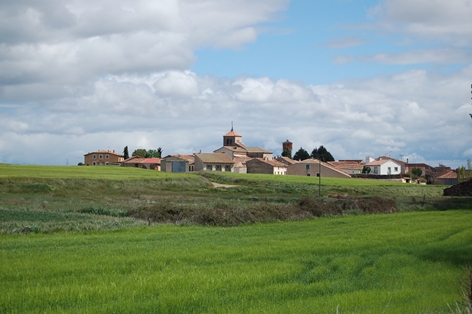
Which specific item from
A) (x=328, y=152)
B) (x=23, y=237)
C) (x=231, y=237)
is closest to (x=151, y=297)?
(x=231, y=237)

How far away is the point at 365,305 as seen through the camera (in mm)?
12391

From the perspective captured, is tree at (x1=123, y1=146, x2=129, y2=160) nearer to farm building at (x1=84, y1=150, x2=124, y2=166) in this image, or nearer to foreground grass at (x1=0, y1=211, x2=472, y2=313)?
farm building at (x1=84, y1=150, x2=124, y2=166)

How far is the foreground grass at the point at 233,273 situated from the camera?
12070mm

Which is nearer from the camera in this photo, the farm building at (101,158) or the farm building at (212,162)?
the farm building at (212,162)

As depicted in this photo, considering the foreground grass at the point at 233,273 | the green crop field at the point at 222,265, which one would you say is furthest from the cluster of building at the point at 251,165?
the foreground grass at the point at 233,273

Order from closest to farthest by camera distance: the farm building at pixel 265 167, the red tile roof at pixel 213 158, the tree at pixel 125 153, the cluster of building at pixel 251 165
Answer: the cluster of building at pixel 251 165 < the red tile roof at pixel 213 158 < the farm building at pixel 265 167 < the tree at pixel 125 153

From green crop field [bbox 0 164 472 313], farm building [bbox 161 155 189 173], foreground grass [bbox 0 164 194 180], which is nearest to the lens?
green crop field [bbox 0 164 472 313]

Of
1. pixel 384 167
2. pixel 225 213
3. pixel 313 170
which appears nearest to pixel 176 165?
pixel 313 170

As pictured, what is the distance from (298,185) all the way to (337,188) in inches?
267

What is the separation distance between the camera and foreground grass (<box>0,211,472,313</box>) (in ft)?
39.6

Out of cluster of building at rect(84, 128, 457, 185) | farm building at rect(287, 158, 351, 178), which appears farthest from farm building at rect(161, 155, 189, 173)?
farm building at rect(287, 158, 351, 178)

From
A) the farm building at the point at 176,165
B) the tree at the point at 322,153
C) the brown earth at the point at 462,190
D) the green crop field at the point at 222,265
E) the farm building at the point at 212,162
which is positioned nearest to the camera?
the green crop field at the point at 222,265

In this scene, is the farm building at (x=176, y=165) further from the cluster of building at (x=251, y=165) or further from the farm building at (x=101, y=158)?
the farm building at (x=101, y=158)

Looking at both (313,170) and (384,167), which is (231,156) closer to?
(313,170)
